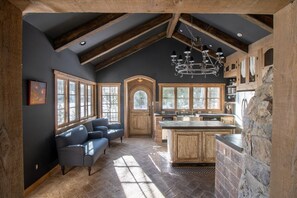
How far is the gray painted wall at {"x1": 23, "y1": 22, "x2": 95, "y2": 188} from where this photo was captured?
3135mm

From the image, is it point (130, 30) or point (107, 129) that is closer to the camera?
point (130, 30)

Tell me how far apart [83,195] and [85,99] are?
363 cm

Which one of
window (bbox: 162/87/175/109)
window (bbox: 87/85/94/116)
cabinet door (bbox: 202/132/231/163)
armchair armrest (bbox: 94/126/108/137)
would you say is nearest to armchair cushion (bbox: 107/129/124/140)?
armchair armrest (bbox: 94/126/108/137)

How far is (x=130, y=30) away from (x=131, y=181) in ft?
13.3

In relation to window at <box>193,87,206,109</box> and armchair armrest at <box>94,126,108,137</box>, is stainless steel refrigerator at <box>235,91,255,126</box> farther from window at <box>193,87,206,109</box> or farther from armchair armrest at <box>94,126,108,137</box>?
armchair armrest at <box>94,126,108,137</box>

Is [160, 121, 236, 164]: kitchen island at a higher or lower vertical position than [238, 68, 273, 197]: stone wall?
lower

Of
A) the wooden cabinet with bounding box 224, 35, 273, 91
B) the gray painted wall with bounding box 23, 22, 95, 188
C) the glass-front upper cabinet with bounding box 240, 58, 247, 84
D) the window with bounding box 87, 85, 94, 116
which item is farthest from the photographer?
the window with bounding box 87, 85, 94, 116

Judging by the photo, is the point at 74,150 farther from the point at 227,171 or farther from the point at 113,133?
the point at 227,171

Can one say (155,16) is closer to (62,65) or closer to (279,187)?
(62,65)

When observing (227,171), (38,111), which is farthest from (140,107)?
(227,171)

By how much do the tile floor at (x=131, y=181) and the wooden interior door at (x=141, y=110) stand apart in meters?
2.78

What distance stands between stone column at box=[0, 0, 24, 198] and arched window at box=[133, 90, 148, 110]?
6.95 m

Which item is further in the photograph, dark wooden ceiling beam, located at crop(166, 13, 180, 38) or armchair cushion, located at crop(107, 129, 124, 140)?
armchair cushion, located at crop(107, 129, 124, 140)

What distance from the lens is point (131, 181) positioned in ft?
12.0
